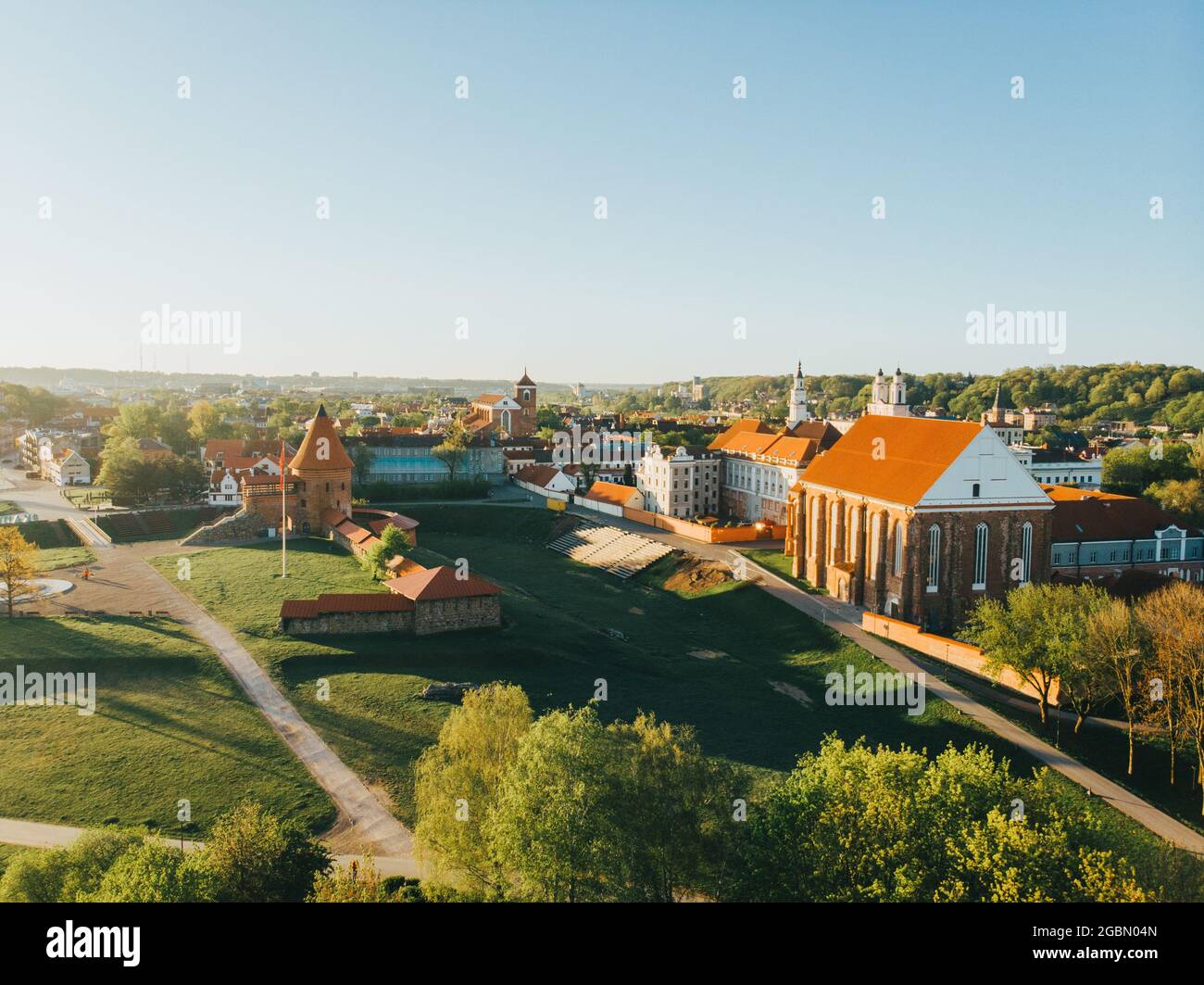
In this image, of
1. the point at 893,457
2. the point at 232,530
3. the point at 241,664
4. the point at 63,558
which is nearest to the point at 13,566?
the point at 241,664

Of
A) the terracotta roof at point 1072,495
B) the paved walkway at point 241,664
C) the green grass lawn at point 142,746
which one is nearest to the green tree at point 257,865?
the paved walkway at point 241,664

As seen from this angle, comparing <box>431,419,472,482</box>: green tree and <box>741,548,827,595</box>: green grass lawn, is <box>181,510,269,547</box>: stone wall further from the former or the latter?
<box>741,548,827,595</box>: green grass lawn

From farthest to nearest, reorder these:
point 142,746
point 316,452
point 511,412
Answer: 1. point 511,412
2. point 316,452
3. point 142,746

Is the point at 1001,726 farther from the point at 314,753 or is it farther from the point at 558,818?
the point at 314,753

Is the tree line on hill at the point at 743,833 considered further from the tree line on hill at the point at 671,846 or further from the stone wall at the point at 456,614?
the stone wall at the point at 456,614

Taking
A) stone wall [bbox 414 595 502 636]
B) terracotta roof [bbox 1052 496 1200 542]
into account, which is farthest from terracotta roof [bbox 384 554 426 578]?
terracotta roof [bbox 1052 496 1200 542]

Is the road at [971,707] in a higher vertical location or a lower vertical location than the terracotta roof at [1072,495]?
lower
